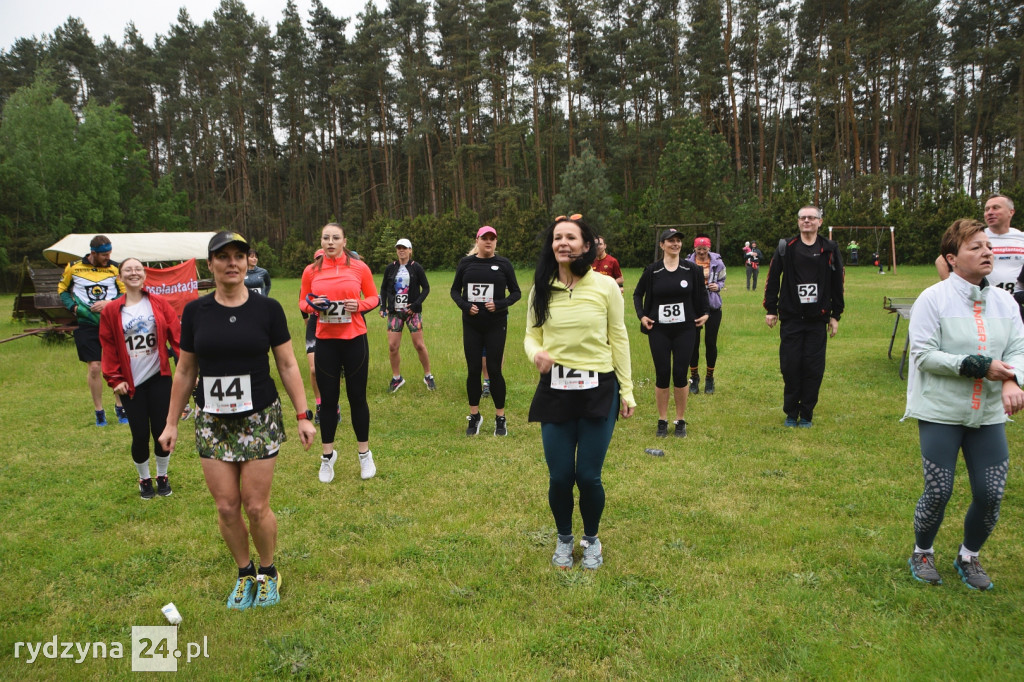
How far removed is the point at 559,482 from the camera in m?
4.01

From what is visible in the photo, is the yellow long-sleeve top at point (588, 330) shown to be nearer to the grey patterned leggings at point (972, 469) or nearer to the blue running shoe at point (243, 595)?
the grey patterned leggings at point (972, 469)

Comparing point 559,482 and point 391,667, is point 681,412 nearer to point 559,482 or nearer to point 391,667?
point 559,482

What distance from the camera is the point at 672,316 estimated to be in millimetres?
6973

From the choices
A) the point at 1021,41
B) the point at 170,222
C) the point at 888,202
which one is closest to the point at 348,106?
the point at 170,222

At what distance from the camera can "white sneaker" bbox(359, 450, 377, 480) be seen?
5.91 metres

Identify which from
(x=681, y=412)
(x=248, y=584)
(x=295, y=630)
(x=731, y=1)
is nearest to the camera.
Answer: (x=295, y=630)

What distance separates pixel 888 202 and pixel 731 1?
17.2 metres

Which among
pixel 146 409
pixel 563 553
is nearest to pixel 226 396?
pixel 563 553

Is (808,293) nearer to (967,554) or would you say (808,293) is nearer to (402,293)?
(967,554)

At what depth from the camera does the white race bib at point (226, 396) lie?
3467 mm

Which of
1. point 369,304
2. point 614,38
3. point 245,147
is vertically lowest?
point 369,304

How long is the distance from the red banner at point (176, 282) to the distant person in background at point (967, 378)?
15084 millimetres

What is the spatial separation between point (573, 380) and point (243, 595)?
2.29 meters

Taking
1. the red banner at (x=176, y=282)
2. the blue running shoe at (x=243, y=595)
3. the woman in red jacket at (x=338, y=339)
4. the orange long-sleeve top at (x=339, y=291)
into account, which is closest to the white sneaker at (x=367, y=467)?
the woman in red jacket at (x=338, y=339)
